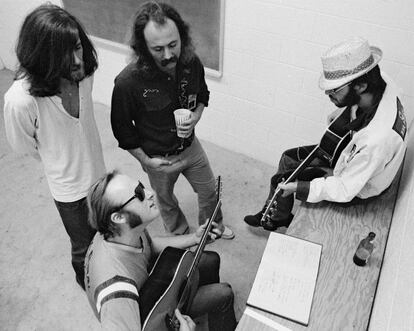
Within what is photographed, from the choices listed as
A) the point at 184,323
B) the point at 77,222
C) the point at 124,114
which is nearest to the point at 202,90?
the point at 124,114

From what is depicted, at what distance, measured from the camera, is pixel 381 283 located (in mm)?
1484

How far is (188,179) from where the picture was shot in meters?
2.40

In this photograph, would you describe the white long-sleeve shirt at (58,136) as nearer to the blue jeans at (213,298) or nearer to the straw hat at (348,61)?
the blue jeans at (213,298)

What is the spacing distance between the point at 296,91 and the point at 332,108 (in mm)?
322

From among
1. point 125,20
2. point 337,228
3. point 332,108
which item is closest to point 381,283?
point 337,228

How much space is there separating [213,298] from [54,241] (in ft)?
5.39

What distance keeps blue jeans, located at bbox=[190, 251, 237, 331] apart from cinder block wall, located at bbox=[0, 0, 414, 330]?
0.77 m

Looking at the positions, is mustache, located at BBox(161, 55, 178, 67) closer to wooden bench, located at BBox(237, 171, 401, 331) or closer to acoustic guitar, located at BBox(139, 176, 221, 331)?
acoustic guitar, located at BBox(139, 176, 221, 331)

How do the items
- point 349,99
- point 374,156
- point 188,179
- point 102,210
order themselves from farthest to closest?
point 188,179, point 349,99, point 374,156, point 102,210

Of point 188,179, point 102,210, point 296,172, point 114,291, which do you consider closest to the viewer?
point 114,291

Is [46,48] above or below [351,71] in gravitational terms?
above

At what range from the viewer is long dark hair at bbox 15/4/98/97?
4.51 ft

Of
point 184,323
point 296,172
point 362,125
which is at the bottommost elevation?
point 184,323

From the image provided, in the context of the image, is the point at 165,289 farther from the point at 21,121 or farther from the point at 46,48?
the point at 46,48
